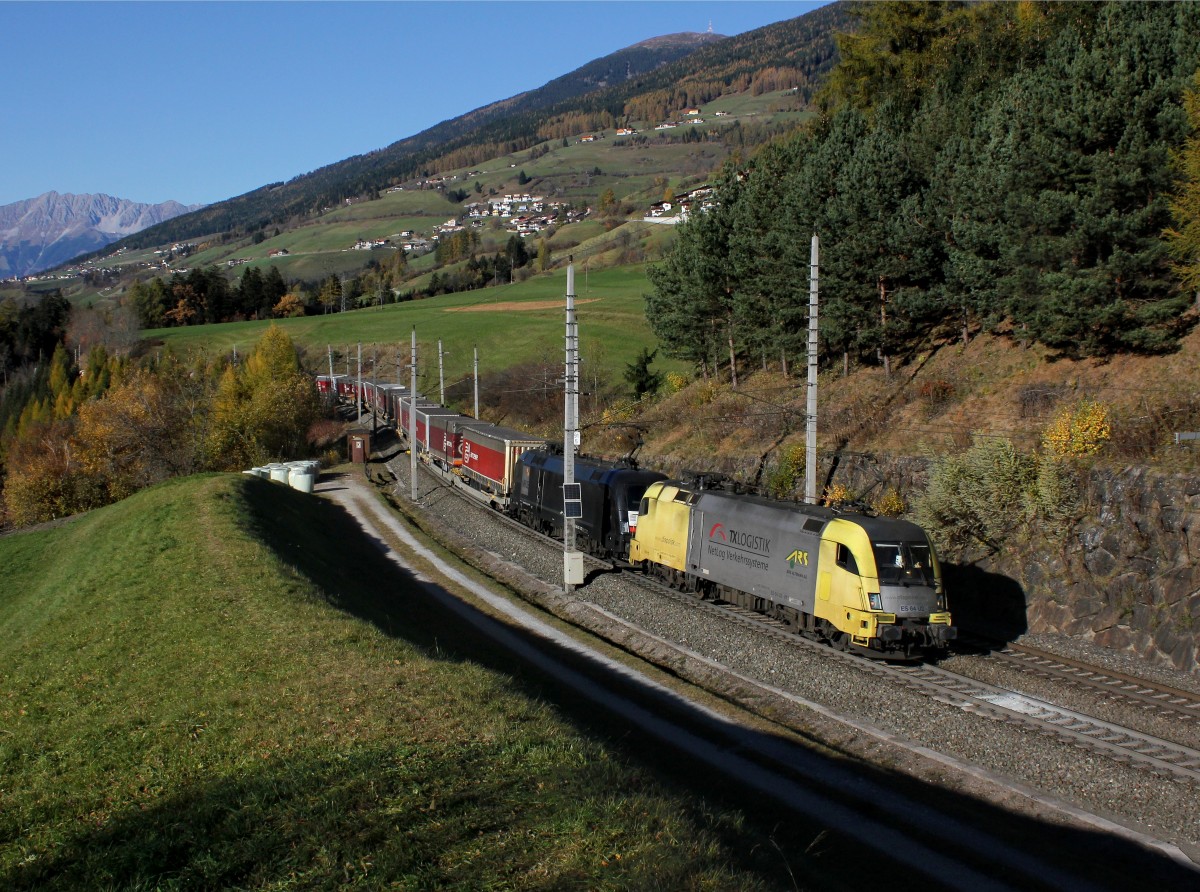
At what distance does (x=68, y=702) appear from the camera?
1371 centimetres

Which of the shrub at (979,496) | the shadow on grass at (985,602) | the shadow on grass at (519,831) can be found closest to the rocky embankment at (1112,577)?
the shadow on grass at (985,602)

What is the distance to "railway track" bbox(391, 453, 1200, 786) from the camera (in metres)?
13.5

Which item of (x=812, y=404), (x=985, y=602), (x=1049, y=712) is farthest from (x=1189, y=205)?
(x=1049, y=712)

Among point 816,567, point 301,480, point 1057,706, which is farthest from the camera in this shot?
point 301,480

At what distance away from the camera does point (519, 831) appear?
8.37 m

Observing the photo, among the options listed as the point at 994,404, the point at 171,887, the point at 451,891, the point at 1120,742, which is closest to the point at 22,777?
the point at 171,887

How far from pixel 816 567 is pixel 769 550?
1769 mm

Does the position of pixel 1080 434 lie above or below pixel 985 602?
above

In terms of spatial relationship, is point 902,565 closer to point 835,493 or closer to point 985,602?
point 985,602

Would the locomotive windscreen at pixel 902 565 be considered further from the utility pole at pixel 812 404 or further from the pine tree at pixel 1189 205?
the pine tree at pixel 1189 205

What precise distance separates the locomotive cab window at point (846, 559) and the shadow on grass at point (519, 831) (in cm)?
482

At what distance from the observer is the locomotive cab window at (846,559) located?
1823 cm


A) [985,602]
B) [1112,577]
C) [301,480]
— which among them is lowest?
[301,480]

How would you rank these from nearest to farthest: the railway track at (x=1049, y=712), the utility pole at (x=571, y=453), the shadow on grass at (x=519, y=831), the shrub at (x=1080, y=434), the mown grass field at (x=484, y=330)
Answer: the shadow on grass at (x=519, y=831) → the railway track at (x=1049, y=712) → the shrub at (x=1080, y=434) → the utility pole at (x=571, y=453) → the mown grass field at (x=484, y=330)
